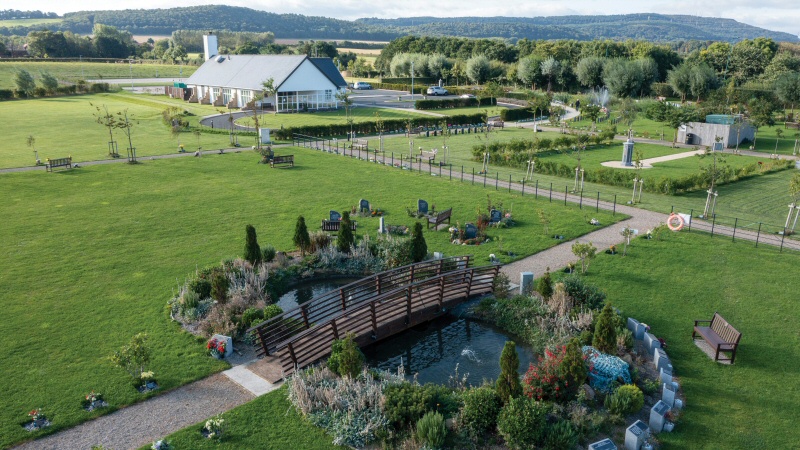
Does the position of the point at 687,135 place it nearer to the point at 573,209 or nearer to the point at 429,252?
the point at 573,209

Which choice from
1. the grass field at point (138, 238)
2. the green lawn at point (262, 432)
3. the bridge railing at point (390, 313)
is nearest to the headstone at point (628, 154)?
the grass field at point (138, 238)

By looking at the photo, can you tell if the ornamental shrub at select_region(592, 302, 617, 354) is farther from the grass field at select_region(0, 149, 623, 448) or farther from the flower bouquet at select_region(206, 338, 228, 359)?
the flower bouquet at select_region(206, 338, 228, 359)

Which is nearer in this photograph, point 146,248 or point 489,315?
point 489,315

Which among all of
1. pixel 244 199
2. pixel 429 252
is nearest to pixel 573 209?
pixel 429 252

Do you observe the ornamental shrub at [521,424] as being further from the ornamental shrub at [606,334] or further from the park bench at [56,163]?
the park bench at [56,163]

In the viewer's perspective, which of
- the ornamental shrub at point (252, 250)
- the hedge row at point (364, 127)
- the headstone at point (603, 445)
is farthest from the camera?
the hedge row at point (364, 127)

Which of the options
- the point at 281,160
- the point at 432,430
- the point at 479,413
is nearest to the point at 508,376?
the point at 479,413

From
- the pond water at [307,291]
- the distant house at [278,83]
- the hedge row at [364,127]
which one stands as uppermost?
the distant house at [278,83]
